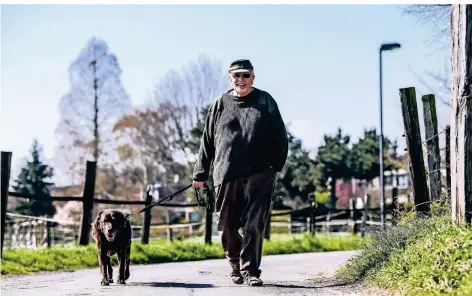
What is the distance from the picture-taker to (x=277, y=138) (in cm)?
848

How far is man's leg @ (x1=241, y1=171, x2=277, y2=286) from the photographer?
27.9 ft

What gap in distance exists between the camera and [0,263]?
12531 millimetres

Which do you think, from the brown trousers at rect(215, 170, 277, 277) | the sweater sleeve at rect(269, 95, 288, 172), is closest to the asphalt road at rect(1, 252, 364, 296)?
the brown trousers at rect(215, 170, 277, 277)

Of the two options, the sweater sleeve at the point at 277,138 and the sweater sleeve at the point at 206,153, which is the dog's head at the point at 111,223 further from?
the sweater sleeve at the point at 277,138

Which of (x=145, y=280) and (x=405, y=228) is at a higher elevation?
(x=405, y=228)

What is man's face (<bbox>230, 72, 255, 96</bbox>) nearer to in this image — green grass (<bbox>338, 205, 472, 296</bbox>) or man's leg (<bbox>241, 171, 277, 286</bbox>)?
man's leg (<bbox>241, 171, 277, 286</bbox>)

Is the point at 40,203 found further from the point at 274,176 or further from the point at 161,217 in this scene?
the point at 274,176

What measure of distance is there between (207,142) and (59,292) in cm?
221

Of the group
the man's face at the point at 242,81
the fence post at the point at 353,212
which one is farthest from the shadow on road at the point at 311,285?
the fence post at the point at 353,212

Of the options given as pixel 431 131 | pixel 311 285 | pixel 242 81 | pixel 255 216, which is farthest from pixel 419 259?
pixel 431 131

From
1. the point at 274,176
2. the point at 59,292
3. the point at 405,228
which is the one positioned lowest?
the point at 59,292

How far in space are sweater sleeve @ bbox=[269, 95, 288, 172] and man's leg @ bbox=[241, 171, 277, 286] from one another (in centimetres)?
14

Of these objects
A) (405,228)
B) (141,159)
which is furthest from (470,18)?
(141,159)

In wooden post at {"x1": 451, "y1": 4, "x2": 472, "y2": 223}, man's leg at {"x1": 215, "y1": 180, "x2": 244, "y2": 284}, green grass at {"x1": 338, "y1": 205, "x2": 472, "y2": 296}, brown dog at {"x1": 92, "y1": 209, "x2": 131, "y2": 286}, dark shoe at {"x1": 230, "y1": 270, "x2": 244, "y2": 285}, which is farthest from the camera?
brown dog at {"x1": 92, "y1": 209, "x2": 131, "y2": 286}
